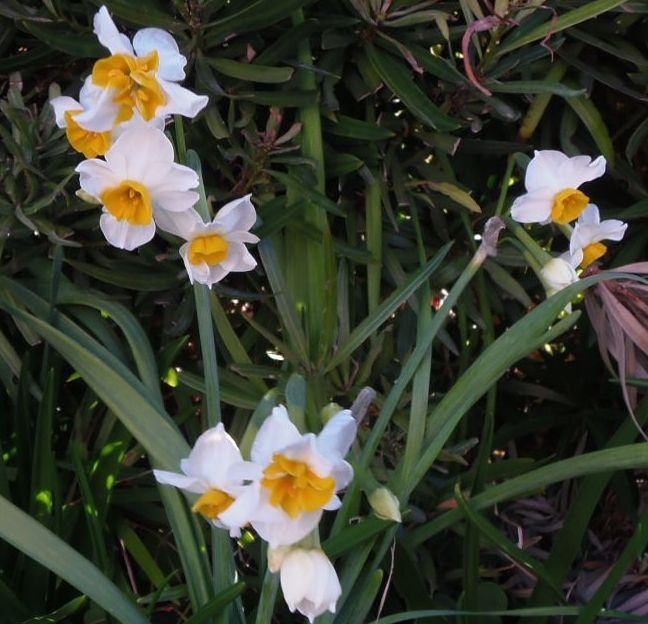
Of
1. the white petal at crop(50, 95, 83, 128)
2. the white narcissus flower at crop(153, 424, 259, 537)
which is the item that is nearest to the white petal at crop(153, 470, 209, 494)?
the white narcissus flower at crop(153, 424, 259, 537)

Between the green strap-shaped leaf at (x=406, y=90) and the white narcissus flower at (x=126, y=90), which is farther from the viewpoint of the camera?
the green strap-shaped leaf at (x=406, y=90)

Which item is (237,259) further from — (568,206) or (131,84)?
(568,206)

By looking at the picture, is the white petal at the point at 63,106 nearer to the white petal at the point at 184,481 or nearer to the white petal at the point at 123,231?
the white petal at the point at 123,231

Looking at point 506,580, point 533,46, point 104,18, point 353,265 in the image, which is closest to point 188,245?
point 104,18

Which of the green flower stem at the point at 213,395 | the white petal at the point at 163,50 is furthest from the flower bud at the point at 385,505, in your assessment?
the white petal at the point at 163,50

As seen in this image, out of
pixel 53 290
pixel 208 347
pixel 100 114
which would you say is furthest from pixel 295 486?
pixel 53 290

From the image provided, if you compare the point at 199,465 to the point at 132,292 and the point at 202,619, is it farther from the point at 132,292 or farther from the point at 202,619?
the point at 132,292

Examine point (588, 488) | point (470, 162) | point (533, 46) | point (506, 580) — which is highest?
point (533, 46)
